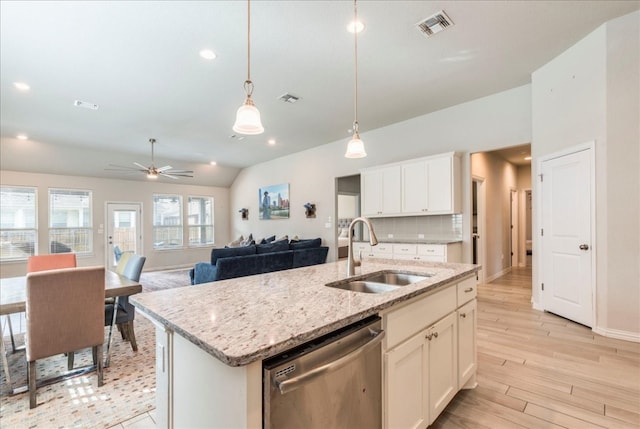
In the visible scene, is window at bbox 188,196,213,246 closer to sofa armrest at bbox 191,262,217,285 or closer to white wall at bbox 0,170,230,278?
white wall at bbox 0,170,230,278

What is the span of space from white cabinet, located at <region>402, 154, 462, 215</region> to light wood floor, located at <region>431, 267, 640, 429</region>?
183cm

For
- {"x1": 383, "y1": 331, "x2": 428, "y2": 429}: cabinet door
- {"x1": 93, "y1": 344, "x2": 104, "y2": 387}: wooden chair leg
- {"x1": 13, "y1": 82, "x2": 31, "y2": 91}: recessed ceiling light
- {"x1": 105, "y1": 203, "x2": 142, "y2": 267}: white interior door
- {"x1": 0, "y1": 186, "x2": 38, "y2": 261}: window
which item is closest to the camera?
{"x1": 383, "y1": 331, "x2": 428, "y2": 429}: cabinet door

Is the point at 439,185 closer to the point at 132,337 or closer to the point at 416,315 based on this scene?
the point at 416,315

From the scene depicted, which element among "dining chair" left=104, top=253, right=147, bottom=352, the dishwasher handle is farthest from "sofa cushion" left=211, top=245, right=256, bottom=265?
the dishwasher handle

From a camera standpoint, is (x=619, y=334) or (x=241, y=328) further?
(x=619, y=334)

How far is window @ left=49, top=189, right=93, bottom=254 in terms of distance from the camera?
722 cm

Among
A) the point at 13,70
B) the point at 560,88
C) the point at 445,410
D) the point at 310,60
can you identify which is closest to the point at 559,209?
the point at 560,88

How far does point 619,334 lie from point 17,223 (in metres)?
10.6

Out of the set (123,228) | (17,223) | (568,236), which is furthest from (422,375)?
(17,223)

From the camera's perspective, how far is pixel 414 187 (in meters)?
5.05

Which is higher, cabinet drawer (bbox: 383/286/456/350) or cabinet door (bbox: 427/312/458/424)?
cabinet drawer (bbox: 383/286/456/350)

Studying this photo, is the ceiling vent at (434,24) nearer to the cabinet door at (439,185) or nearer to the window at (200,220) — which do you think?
the cabinet door at (439,185)

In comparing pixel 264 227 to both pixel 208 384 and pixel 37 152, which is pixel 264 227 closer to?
pixel 37 152

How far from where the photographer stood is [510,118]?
169 inches
